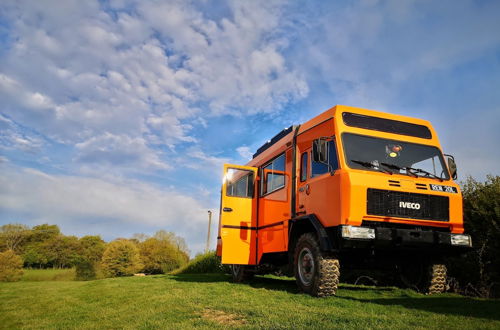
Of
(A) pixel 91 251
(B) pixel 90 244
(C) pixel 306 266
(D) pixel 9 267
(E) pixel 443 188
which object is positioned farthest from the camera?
(B) pixel 90 244

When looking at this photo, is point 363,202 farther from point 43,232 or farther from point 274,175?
point 43,232

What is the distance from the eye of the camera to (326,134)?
25.0 feet

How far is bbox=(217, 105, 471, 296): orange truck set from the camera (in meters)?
6.66

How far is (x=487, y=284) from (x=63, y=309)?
29.5ft

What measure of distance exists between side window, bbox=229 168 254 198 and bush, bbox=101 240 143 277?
78.1 ft

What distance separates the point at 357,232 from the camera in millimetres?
6391

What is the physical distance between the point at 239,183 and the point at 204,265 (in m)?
10.8

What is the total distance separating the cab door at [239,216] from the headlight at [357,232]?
4.42m

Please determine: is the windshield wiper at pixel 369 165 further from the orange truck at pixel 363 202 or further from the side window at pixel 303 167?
the side window at pixel 303 167

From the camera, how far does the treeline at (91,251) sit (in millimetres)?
31109

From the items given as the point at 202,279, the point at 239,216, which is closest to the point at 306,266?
the point at 239,216

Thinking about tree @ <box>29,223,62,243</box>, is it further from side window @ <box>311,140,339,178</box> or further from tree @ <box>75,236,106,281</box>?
side window @ <box>311,140,339,178</box>

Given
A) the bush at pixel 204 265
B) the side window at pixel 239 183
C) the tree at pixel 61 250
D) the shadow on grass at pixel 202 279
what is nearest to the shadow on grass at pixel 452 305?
the side window at pixel 239 183

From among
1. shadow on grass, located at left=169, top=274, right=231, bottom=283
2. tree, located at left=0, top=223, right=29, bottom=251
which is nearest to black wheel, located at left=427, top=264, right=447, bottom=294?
shadow on grass, located at left=169, top=274, right=231, bottom=283
